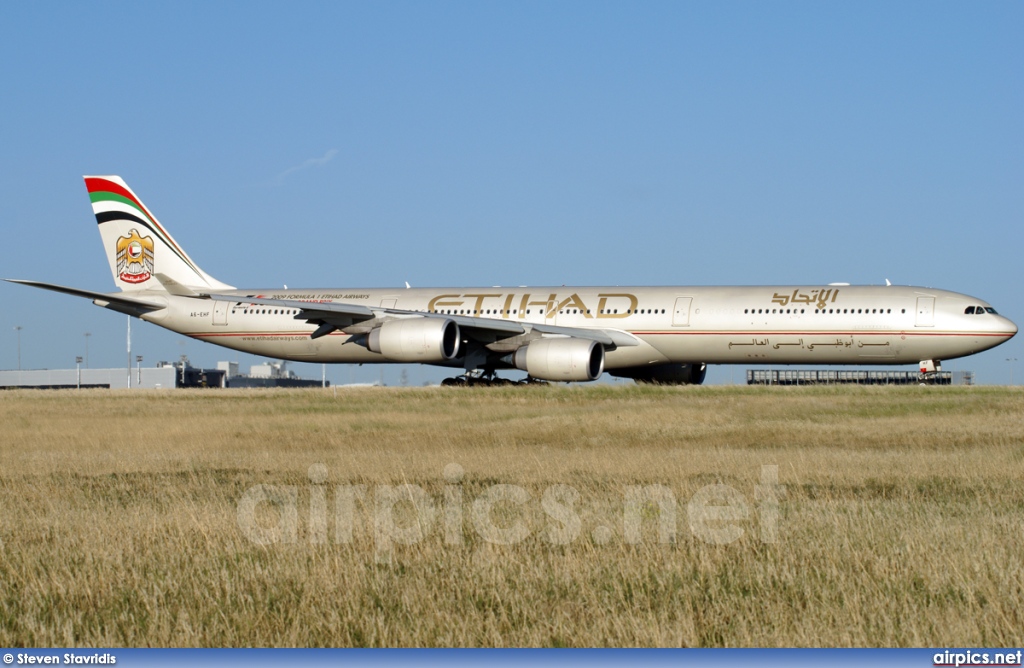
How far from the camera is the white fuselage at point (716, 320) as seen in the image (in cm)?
3366

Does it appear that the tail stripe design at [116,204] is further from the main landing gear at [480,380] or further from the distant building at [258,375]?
the distant building at [258,375]

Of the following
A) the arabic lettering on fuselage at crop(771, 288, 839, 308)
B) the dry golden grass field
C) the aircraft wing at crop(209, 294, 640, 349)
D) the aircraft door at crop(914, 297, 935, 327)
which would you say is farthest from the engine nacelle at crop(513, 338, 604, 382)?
the dry golden grass field

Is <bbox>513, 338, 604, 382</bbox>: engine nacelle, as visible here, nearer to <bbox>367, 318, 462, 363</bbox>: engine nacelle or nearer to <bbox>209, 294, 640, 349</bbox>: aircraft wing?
<bbox>209, 294, 640, 349</bbox>: aircraft wing

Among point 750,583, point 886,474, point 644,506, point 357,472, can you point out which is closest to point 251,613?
point 750,583

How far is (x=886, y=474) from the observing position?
44.6 ft

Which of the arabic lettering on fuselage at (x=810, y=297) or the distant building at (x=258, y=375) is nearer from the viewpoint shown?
the arabic lettering on fuselage at (x=810, y=297)

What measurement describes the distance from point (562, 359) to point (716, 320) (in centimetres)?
545

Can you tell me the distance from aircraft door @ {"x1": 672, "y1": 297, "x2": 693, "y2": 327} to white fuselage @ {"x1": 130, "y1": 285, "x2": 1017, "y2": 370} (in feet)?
0.13

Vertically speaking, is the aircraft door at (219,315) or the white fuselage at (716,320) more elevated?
the aircraft door at (219,315)

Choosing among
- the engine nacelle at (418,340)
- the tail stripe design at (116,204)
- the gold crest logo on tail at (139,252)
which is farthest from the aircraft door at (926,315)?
the gold crest logo on tail at (139,252)

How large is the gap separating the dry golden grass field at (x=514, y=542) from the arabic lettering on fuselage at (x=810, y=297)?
15970 mm

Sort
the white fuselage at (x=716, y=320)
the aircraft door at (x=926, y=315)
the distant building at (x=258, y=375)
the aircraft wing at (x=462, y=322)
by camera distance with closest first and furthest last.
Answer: the aircraft door at (x=926, y=315)
the white fuselage at (x=716, y=320)
the aircraft wing at (x=462, y=322)
the distant building at (x=258, y=375)

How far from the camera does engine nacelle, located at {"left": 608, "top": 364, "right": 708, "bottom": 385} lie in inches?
1511

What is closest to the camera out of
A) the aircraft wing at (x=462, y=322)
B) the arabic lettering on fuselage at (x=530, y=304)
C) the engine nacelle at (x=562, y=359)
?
the engine nacelle at (x=562, y=359)
